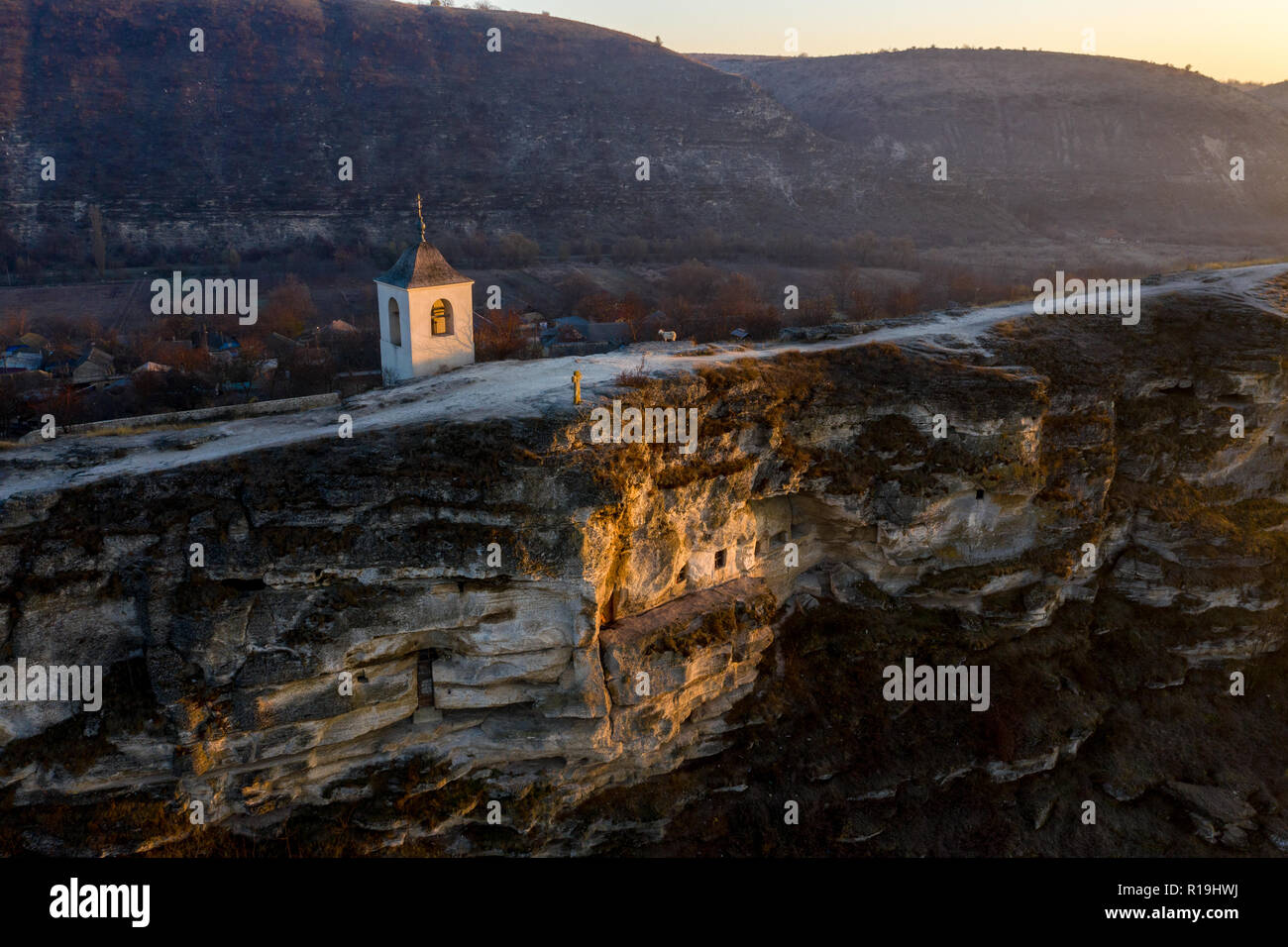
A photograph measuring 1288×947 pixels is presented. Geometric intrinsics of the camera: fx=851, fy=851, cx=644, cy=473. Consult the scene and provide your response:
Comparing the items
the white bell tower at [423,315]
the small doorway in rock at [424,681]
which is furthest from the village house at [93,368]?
the small doorway in rock at [424,681]

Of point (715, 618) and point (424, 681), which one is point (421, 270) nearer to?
point (424, 681)

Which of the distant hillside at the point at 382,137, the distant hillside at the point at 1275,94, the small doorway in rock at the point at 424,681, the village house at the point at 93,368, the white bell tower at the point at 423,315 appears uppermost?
the distant hillside at the point at 1275,94

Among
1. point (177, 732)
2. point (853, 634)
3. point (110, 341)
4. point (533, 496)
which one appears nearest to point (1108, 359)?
point (853, 634)

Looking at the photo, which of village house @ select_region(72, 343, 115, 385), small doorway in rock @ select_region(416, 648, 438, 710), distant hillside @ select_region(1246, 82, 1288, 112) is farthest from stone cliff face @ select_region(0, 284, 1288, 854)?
distant hillside @ select_region(1246, 82, 1288, 112)

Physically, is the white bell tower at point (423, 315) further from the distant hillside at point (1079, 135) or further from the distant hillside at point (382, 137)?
the distant hillside at point (1079, 135)

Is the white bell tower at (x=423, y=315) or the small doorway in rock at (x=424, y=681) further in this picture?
the white bell tower at (x=423, y=315)

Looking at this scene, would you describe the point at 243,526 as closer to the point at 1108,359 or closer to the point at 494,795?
the point at 494,795

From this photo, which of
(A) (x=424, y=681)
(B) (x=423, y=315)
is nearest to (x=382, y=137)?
(B) (x=423, y=315)
